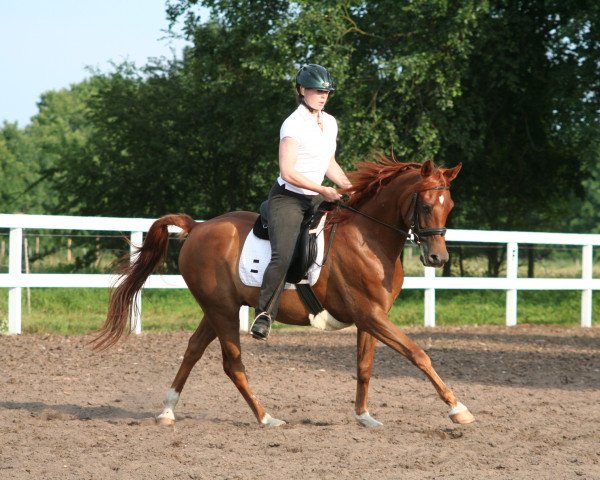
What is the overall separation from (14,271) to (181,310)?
237 inches

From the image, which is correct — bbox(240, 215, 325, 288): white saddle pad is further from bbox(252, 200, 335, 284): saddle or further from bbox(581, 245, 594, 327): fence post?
bbox(581, 245, 594, 327): fence post

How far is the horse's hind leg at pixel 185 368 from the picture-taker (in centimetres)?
740

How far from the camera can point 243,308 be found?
45.1 ft

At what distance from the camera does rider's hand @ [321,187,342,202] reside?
274 inches

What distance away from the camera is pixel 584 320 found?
17.2 m

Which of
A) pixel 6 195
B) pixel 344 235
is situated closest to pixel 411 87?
pixel 344 235

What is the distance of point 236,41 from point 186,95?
660 centimetres

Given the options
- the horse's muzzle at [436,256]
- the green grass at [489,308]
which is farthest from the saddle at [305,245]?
the green grass at [489,308]

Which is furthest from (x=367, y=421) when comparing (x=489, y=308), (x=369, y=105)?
(x=369, y=105)

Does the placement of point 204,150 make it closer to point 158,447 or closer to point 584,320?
point 584,320

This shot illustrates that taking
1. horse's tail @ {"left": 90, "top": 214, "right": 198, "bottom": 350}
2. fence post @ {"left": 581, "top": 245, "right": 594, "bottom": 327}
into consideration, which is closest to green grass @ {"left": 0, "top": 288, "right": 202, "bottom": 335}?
horse's tail @ {"left": 90, "top": 214, "right": 198, "bottom": 350}

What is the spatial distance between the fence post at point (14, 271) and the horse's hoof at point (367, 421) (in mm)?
6664

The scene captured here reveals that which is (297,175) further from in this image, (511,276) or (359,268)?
(511,276)

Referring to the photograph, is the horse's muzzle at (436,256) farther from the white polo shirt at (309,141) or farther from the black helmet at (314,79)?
the black helmet at (314,79)
